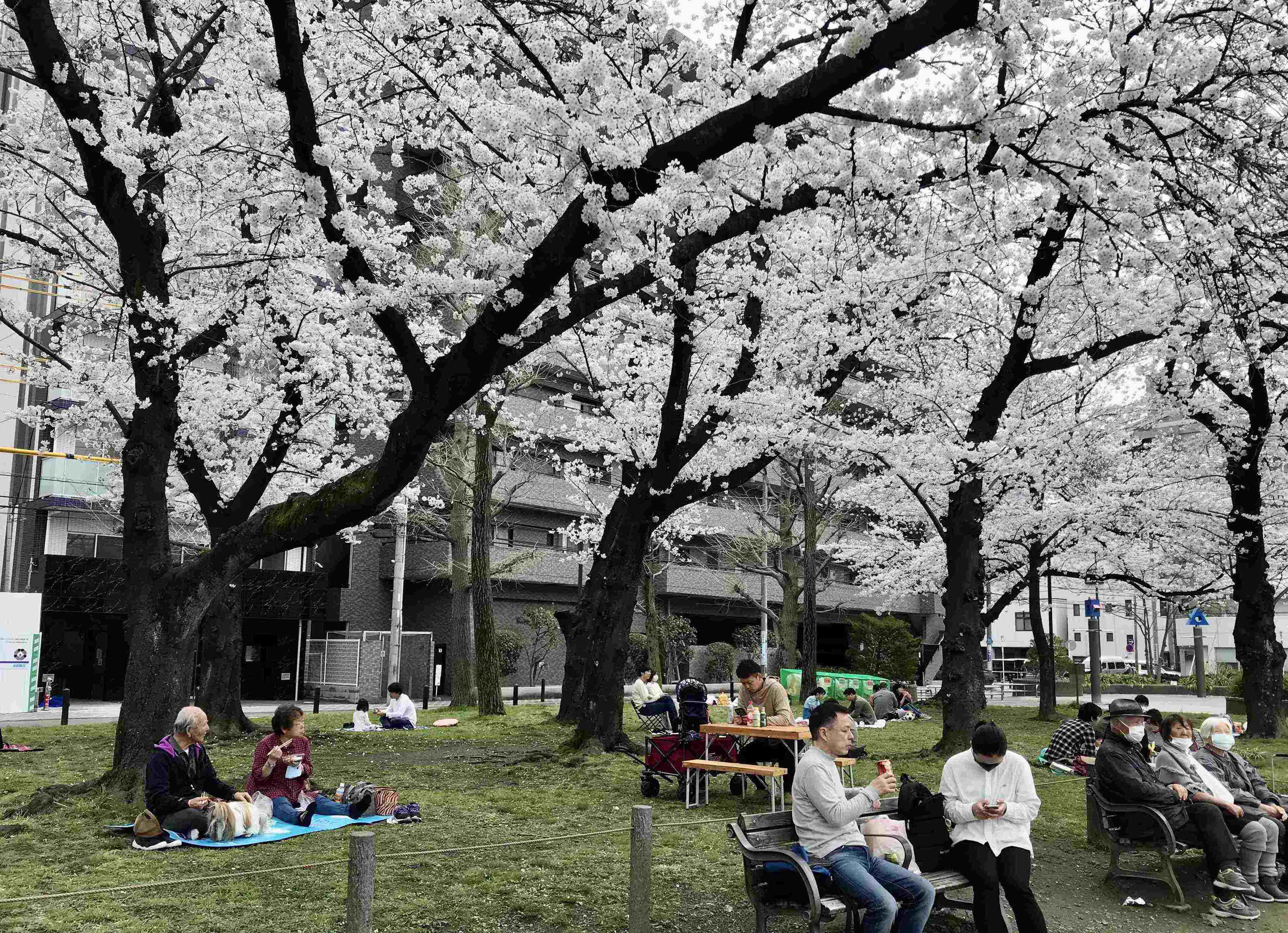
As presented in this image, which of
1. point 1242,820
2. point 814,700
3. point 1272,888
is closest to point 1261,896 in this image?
point 1272,888

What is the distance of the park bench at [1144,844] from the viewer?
7.66 m

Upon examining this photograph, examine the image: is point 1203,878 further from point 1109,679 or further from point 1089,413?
point 1109,679

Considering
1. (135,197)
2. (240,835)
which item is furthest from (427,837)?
(135,197)

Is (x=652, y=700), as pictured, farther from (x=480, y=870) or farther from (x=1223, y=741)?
(x=1223, y=741)

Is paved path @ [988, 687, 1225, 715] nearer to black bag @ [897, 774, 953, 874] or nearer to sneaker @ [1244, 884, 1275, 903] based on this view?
sneaker @ [1244, 884, 1275, 903]

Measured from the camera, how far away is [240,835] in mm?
8633

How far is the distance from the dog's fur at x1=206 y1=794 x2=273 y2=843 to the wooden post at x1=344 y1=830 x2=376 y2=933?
4.05 m

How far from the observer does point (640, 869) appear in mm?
6102

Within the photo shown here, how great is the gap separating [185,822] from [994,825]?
6378 mm

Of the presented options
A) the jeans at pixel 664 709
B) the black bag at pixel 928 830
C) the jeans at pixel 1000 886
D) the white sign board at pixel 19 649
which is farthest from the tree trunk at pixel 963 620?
the white sign board at pixel 19 649

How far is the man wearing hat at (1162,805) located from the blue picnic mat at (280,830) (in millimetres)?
6498

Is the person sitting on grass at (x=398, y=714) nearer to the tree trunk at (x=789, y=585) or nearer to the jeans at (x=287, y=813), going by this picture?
the jeans at (x=287, y=813)

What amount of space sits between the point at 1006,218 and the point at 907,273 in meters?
2.07

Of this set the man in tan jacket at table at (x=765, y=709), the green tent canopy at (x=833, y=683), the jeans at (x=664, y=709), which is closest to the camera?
the man in tan jacket at table at (x=765, y=709)
